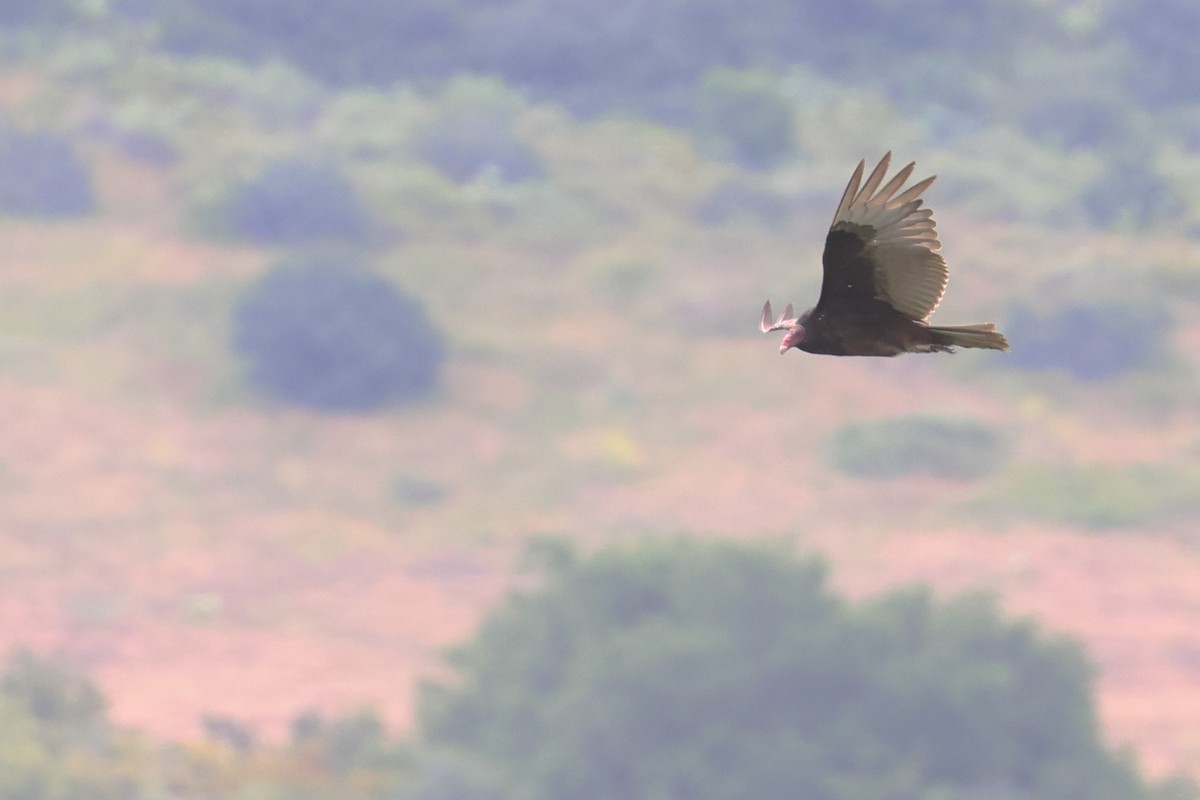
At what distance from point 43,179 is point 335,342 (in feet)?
35.8

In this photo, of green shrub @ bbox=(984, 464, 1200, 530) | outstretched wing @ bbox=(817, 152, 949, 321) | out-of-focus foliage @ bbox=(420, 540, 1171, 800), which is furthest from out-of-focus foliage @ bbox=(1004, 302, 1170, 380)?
outstretched wing @ bbox=(817, 152, 949, 321)

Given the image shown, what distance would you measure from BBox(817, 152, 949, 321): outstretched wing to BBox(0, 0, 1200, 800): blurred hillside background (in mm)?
23204

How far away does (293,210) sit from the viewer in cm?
5162

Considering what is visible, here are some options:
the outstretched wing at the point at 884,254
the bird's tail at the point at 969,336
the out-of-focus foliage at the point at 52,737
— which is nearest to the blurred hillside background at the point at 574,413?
the out-of-focus foliage at the point at 52,737

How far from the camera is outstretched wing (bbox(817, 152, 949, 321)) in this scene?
20.4 ft

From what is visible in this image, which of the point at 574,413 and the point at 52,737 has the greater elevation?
the point at 574,413

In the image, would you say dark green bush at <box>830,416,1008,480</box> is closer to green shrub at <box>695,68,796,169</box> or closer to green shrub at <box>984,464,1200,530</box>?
green shrub at <box>984,464,1200,530</box>

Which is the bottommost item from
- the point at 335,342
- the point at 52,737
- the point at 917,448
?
the point at 52,737

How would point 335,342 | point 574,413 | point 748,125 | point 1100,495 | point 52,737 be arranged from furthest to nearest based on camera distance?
point 748,125
point 335,342
point 574,413
point 1100,495
point 52,737

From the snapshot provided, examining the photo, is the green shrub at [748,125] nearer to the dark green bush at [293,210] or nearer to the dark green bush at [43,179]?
the dark green bush at [293,210]

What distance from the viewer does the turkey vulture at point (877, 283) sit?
6148 mm

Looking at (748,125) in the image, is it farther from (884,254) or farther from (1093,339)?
(884,254)

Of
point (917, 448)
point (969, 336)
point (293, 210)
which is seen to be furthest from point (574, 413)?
point (969, 336)

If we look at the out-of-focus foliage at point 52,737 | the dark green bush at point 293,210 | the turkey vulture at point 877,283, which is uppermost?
the dark green bush at point 293,210
